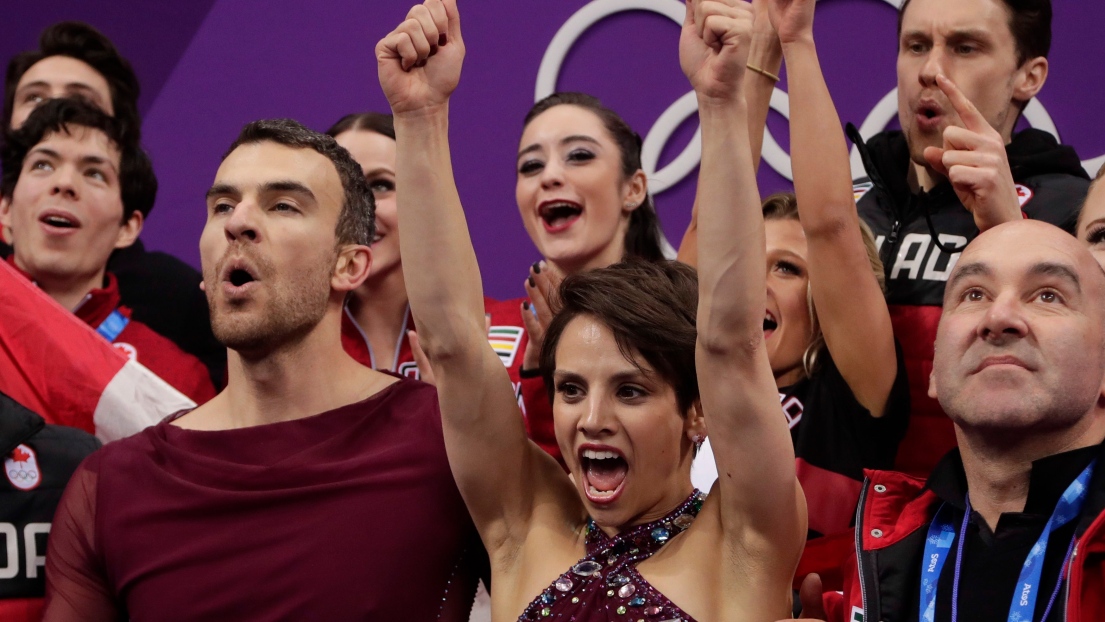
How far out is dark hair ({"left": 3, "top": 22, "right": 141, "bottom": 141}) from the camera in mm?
4004

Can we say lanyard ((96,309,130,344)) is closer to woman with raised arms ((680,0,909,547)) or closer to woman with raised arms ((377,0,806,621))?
woman with raised arms ((377,0,806,621))

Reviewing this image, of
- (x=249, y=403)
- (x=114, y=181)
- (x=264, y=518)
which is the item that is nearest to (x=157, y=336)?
(x=114, y=181)

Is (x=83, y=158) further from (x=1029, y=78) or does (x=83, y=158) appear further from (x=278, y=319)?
(x=1029, y=78)

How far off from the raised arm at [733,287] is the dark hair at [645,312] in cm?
17

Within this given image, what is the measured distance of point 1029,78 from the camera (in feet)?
9.39

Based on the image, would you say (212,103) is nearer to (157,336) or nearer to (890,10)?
(157,336)

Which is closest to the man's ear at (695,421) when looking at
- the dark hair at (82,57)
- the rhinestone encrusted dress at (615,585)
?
the rhinestone encrusted dress at (615,585)

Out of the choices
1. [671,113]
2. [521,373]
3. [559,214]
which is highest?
[671,113]

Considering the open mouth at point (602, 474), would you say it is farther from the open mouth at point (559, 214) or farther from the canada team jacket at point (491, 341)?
the open mouth at point (559, 214)

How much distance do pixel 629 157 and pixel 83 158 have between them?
1.35 m

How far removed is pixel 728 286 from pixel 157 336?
1.96 meters

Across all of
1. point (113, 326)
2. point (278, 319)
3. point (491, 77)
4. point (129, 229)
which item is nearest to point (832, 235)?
point (278, 319)

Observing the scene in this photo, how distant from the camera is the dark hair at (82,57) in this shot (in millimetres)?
4004

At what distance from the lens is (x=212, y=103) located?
186 inches
